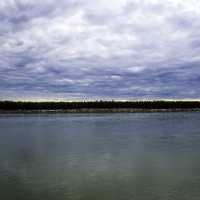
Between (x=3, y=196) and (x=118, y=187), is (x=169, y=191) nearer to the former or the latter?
(x=118, y=187)

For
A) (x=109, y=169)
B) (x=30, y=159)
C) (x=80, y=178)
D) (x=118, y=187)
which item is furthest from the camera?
(x=30, y=159)

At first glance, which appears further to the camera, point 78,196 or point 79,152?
point 79,152

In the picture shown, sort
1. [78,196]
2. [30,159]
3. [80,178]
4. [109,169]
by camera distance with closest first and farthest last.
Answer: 1. [78,196]
2. [80,178]
3. [109,169]
4. [30,159]

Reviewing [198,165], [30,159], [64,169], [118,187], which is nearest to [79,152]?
[30,159]

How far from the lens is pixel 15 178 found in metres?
12.1

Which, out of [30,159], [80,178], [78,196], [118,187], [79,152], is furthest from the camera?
[79,152]

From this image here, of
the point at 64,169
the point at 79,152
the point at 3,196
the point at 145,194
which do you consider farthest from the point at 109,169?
the point at 79,152

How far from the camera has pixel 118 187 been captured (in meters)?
10.6

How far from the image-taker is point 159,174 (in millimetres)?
12523

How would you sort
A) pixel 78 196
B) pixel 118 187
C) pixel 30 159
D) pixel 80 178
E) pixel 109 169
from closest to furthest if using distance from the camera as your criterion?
pixel 78 196 < pixel 118 187 < pixel 80 178 < pixel 109 169 < pixel 30 159

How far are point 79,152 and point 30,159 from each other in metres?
3.23

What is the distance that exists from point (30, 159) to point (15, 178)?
452cm

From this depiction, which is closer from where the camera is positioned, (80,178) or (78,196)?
(78,196)

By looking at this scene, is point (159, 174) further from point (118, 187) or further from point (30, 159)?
point (30, 159)
